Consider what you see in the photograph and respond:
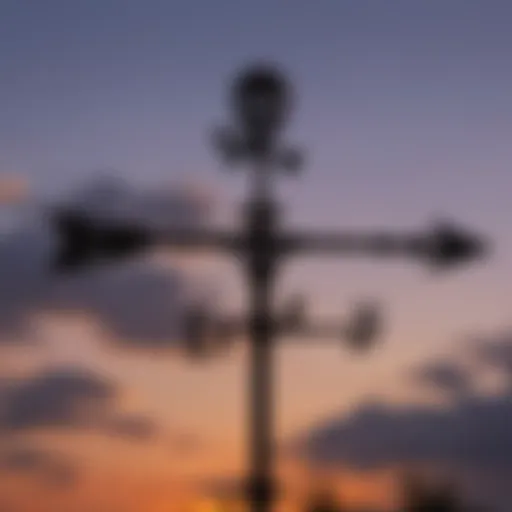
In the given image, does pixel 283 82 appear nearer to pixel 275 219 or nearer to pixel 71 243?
pixel 275 219

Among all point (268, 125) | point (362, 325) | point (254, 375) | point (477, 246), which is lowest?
point (254, 375)

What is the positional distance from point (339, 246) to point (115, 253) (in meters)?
2.08

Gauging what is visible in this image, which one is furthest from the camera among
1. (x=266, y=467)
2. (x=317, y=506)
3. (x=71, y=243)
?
(x=71, y=243)

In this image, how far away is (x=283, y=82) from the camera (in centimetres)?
786

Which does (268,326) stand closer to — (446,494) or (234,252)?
(234,252)

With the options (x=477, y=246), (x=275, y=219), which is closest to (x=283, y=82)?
(x=275, y=219)

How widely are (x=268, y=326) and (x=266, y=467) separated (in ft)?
3.66

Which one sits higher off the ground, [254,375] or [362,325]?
[362,325]

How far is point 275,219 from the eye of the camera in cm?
756

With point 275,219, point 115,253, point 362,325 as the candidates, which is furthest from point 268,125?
point 362,325

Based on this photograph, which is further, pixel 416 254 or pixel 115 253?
pixel 416 254

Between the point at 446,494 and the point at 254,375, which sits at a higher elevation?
the point at 254,375

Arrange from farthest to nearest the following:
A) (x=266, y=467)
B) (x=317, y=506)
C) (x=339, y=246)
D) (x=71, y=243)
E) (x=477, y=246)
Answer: (x=477, y=246)
(x=71, y=243)
(x=339, y=246)
(x=317, y=506)
(x=266, y=467)

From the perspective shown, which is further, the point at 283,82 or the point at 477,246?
the point at 477,246
